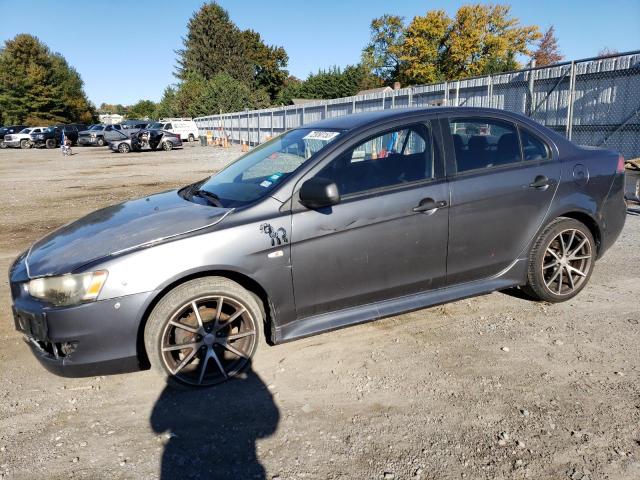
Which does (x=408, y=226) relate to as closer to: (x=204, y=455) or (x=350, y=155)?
(x=350, y=155)

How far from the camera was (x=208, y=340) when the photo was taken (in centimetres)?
334

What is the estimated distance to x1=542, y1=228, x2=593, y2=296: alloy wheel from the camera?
4410mm

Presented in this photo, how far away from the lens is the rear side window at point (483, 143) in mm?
4016

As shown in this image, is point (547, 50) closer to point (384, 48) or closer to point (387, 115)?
point (384, 48)

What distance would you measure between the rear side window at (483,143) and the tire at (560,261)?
73 centimetres

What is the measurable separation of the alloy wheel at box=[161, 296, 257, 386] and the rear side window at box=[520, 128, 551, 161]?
8.72 ft

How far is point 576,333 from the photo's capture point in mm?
4000

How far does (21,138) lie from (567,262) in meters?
45.3

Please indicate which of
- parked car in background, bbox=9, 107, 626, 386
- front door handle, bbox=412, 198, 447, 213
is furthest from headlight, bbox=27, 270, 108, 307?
front door handle, bbox=412, 198, 447, 213

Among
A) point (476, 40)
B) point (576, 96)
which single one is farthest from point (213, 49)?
point (576, 96)

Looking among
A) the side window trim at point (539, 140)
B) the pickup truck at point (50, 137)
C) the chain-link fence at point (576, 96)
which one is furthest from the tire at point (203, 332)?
the pickup truck at point (50, 137)

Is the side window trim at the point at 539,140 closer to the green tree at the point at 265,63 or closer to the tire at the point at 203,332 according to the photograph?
the tire at the point at 203,332

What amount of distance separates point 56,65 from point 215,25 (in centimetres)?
2928

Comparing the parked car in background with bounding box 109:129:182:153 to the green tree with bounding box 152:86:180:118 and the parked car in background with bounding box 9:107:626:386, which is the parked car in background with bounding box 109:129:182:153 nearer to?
the parked car in background with bounding box 9:107:626:386
